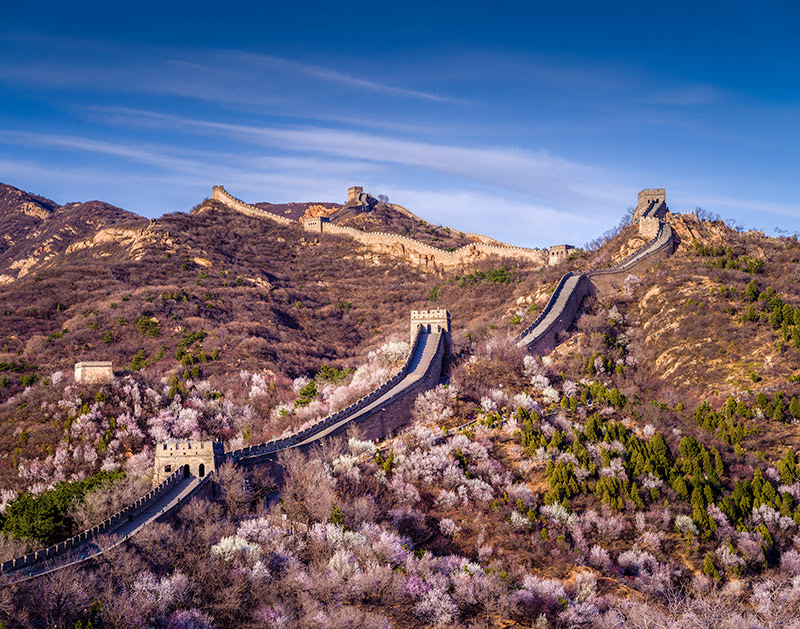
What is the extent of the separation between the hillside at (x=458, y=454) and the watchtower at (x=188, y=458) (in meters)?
0.87

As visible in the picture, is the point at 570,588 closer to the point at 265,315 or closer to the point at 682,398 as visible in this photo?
the point at 682,398

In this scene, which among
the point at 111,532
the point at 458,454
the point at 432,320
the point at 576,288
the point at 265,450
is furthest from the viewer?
the point at 576,288

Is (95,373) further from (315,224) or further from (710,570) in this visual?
(315,224)

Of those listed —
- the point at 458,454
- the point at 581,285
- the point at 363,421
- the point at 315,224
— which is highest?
the point at 315,224

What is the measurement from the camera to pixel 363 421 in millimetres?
42594

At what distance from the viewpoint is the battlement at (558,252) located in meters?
83.0

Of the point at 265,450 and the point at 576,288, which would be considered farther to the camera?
the point at 576,288

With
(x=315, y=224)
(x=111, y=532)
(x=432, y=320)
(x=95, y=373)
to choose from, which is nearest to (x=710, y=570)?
(x=111, y=532)

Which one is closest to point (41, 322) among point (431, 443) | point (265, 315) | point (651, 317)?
point (265, 315)

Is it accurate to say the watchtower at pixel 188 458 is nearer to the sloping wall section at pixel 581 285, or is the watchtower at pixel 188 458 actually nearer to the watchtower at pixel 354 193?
the sloping wall section at pixel 581 285

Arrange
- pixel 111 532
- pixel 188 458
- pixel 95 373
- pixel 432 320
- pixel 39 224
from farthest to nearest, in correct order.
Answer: pixel 39 224, pixel 432 320, pixel 95 373, pixel 188 458, pixel 111 532

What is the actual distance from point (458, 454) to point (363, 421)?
5.01 metres

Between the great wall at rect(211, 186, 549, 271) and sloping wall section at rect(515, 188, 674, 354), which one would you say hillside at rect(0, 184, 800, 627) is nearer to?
sloping wall section at rect(515, 188, 674, 354)

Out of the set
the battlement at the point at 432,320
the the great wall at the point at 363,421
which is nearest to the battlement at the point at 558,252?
the the great wall at the point at 363,421
